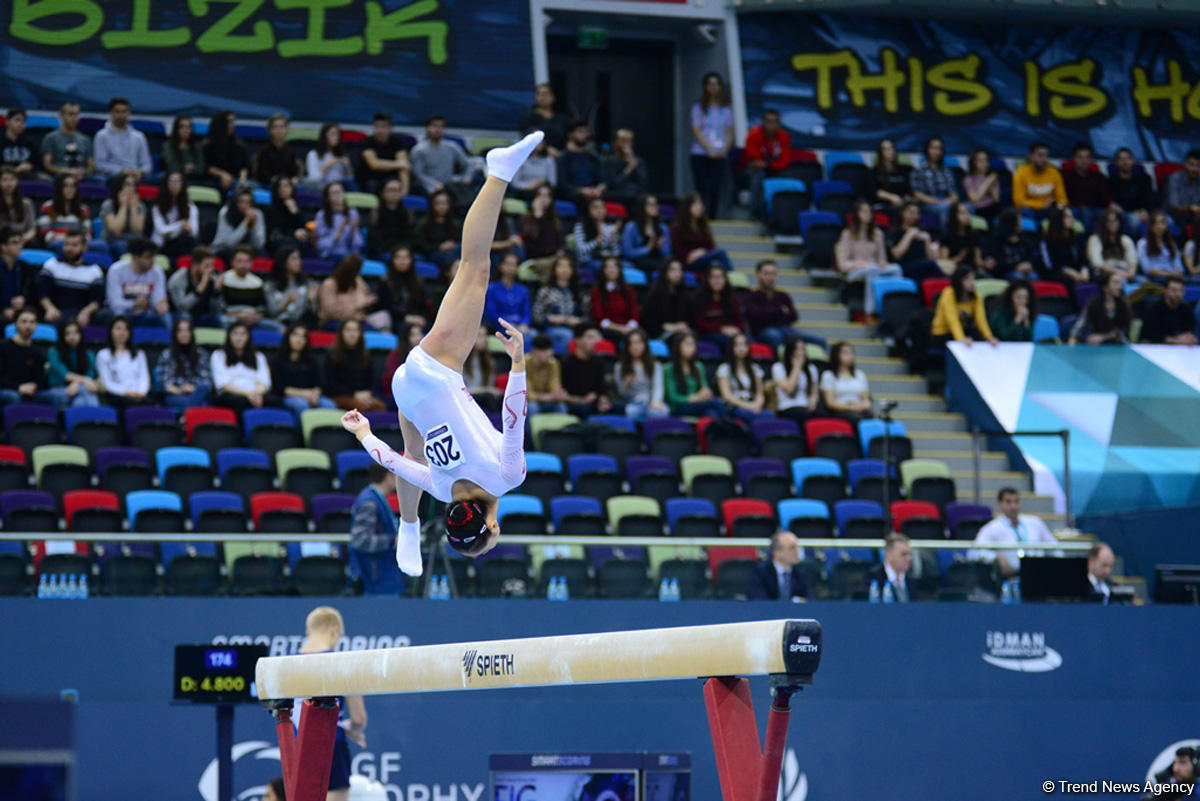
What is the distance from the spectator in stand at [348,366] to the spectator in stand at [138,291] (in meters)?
1.57

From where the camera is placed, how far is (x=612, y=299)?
14398 millimetres

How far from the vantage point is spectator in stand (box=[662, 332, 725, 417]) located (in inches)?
Answer: 528

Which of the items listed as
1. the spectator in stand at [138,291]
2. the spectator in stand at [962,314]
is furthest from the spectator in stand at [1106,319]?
the spectator in stand at [138,291]

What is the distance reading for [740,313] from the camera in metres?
14.9

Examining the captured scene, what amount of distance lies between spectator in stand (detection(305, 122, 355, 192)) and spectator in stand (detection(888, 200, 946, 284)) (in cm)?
527

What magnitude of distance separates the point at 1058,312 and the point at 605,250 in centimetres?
489

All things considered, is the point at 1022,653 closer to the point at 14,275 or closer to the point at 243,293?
the point at 243,293

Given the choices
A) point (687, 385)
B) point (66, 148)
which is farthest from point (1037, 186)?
point (66, 148)

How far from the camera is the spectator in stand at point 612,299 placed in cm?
1433

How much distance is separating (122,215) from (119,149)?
1.61m

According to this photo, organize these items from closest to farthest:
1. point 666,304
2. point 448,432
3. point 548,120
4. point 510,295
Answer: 1. point 448,432
2. point 510,295
3. point 666,304
4. point 548,120

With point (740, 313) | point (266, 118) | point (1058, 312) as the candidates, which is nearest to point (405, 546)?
point (740, 313)

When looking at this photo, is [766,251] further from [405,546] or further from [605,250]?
[405,546]

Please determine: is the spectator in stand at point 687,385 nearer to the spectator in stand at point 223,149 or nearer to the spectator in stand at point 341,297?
the spectator in stand at point 341,297
